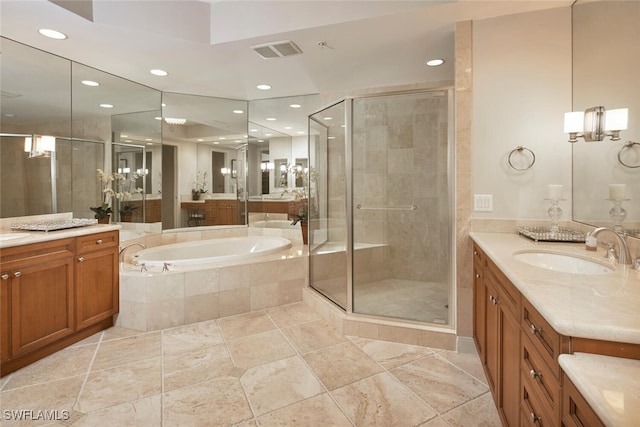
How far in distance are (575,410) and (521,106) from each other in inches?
83.3

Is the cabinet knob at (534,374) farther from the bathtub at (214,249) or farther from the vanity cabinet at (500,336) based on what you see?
the bathtub at (214,249)

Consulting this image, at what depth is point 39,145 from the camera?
285 cm

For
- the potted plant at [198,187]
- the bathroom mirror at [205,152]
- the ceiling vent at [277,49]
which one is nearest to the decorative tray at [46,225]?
the bathroom mirror at [205,152]

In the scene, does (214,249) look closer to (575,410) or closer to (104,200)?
(104,200)

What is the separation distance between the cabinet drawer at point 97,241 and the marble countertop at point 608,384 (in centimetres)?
309

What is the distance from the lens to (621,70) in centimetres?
172

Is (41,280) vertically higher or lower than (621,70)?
lower

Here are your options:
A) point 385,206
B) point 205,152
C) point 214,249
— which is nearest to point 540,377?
point 385,206

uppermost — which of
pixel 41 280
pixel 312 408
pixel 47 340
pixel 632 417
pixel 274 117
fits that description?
pixel 274 117

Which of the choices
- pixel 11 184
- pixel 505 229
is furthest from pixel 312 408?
pixel 11 184

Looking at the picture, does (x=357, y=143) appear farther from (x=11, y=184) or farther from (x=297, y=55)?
(x=11, y=184)

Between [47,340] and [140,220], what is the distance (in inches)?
71.1

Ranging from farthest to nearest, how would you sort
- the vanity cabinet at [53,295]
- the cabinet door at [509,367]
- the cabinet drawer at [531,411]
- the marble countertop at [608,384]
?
the vanity cabinet at [53,295] → the cabinet door at [509,367] → the cabinet drawer at [531,411] → the marble countertop at [608,384]

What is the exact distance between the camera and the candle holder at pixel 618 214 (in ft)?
5.50
